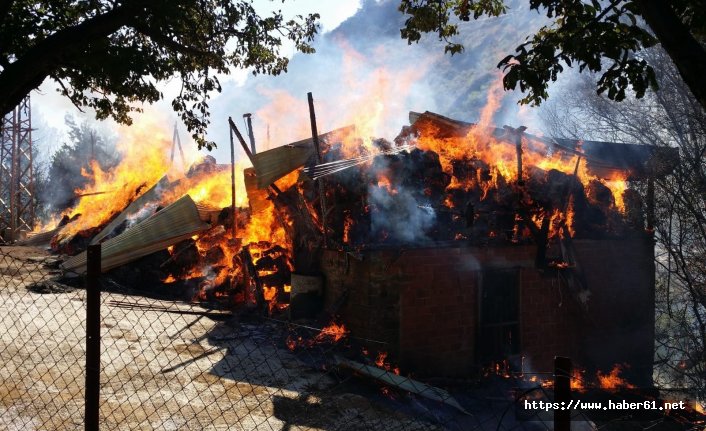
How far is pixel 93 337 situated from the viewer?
3623 mm

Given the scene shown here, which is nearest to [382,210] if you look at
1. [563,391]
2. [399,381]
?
[399,381]

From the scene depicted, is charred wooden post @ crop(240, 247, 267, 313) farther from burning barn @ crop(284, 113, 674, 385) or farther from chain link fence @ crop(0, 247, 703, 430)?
burning barn @ crop(284, 113, 674, 385)

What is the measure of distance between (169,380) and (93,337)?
14.9 feet

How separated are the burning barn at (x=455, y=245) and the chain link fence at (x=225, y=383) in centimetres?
81

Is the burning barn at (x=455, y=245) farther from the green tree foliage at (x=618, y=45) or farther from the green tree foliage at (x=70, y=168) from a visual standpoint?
the green tree foliage at (x=70, y=168)

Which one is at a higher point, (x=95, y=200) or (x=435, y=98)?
(x=435, y=98)

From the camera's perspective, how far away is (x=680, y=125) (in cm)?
1831

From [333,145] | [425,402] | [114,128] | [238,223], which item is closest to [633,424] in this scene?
[425,402]

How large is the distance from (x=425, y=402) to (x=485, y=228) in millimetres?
3854

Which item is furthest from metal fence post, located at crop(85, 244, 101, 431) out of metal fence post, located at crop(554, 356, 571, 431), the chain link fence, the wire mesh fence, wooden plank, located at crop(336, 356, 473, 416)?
wooden plank, located at crop(336, 356, 473, 416)

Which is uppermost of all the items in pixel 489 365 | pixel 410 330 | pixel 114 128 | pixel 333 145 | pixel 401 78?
pixel 401 78

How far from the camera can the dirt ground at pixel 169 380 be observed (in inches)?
240

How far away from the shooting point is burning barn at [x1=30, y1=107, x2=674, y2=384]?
379 inches

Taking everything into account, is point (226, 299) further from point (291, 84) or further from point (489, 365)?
point (291, 84)
